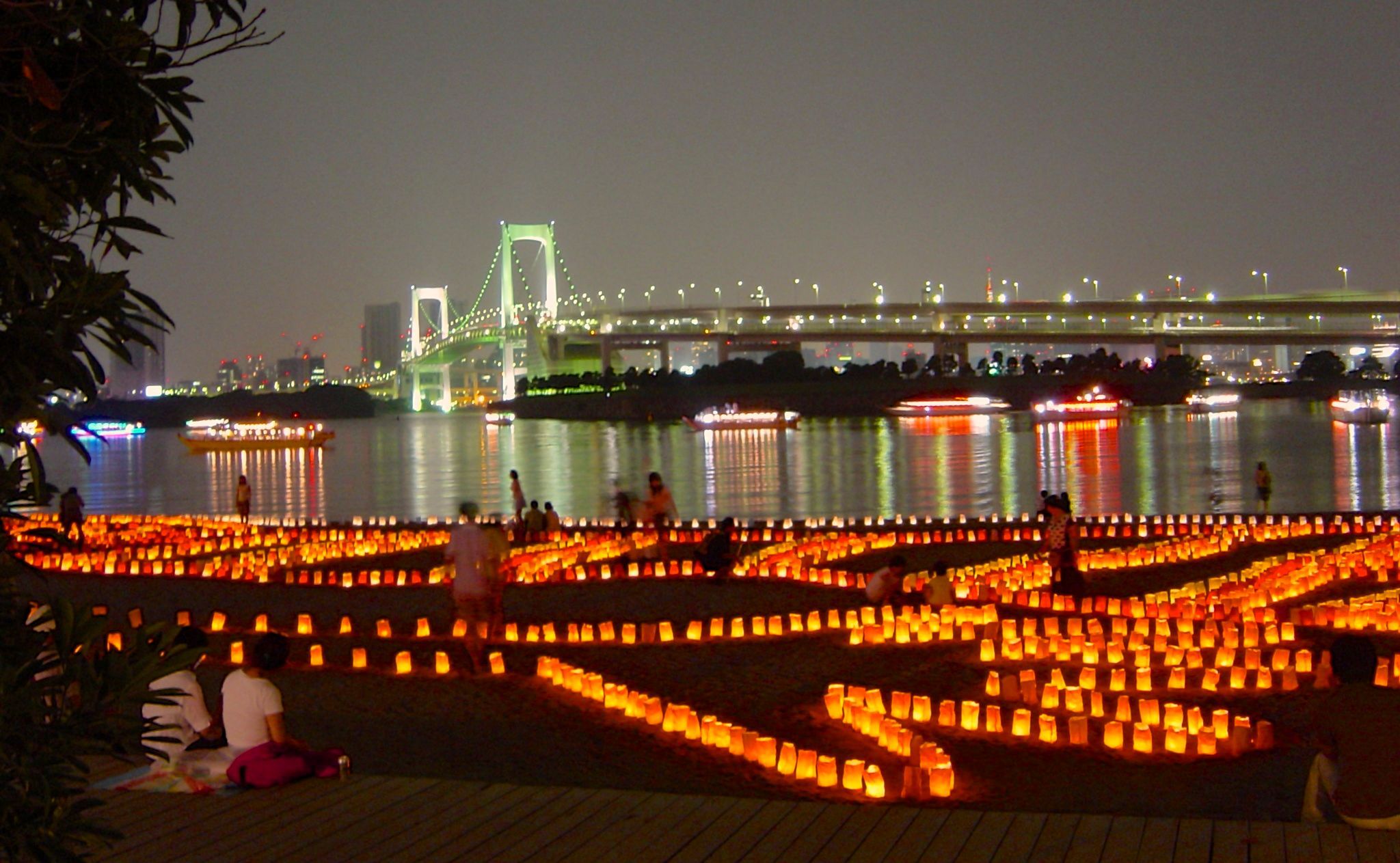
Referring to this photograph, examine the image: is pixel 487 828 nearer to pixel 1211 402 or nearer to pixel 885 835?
pixel 885 835

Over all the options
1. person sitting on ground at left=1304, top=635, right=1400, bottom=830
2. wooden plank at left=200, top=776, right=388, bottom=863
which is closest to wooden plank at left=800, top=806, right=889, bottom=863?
person sitting on ground at left=1304, top=635, right=1400, bottom=830

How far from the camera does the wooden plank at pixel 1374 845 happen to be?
3.63 metres

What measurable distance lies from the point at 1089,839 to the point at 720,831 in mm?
1040

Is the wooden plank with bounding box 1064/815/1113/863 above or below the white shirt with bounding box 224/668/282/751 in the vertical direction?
below

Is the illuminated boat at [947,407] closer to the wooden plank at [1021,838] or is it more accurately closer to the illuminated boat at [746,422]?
the illuminated boat at [746,422]

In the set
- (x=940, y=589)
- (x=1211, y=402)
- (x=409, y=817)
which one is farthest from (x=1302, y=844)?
(x=1211, y=402)

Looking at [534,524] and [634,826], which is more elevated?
[534,524]

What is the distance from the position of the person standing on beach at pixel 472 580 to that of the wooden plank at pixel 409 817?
8.92 ft

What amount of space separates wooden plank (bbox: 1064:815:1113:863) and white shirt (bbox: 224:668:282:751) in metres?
2.61

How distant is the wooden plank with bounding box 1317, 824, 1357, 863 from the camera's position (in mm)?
3662

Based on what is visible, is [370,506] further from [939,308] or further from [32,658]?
[939,308]

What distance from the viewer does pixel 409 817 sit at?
4.30 m

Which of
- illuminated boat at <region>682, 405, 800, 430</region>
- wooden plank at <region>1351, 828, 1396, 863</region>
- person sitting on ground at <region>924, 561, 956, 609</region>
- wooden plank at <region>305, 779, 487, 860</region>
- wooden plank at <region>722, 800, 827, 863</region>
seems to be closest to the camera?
wooden plank at <region>1351, 828, 1396, 863</region>

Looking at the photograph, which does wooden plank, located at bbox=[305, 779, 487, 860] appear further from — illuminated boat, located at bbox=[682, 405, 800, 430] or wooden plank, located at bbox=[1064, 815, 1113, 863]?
illuminated boat, located at bbox=[682, 405, 800, 430]
